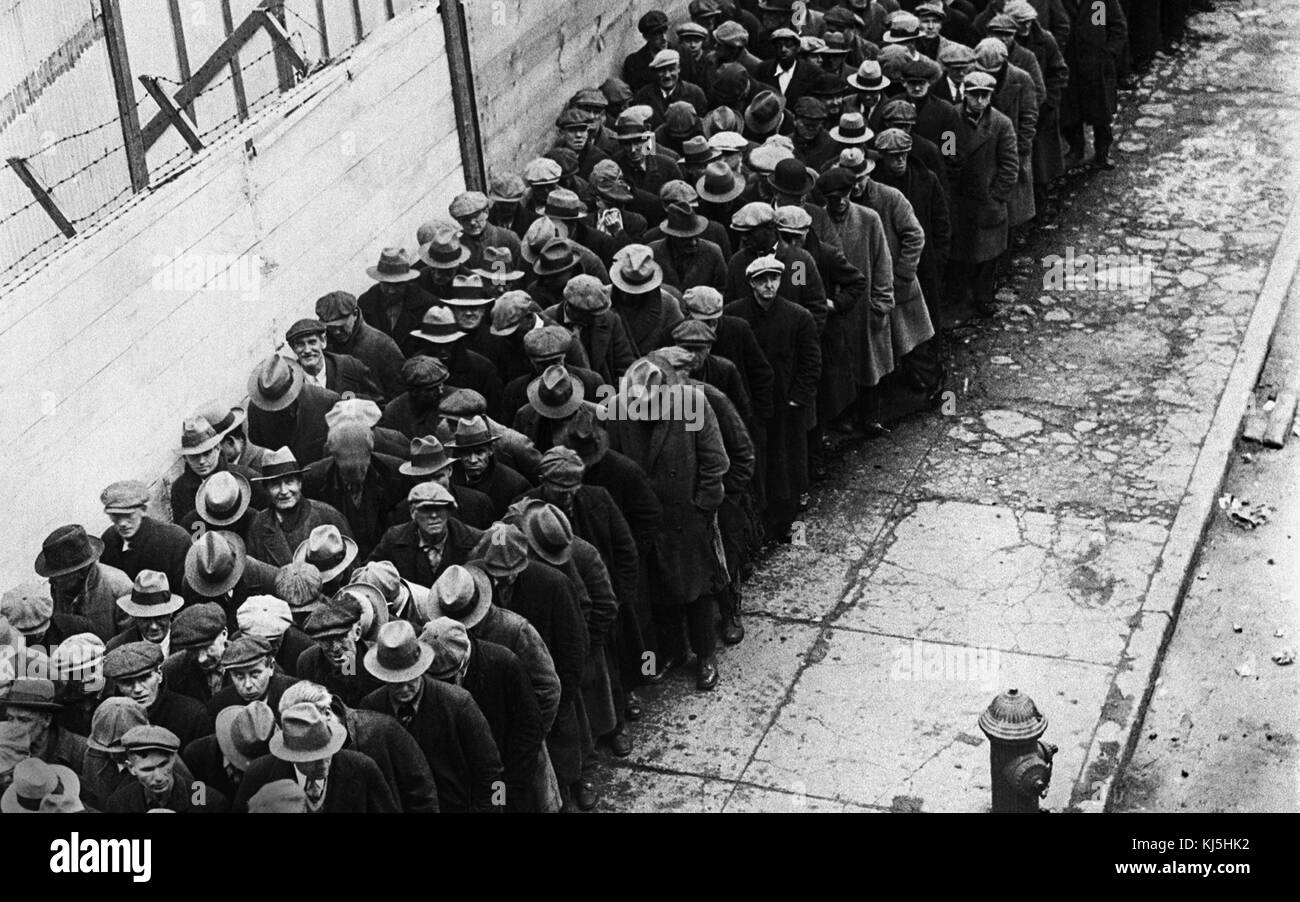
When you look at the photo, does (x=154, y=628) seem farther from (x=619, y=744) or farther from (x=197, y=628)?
(x=619, y=744)

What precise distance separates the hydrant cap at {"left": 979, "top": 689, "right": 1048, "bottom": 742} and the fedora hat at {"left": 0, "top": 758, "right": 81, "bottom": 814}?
3.76m

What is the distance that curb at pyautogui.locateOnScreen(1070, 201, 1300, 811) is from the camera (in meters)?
9.37

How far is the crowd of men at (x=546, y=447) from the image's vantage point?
25.5 feet

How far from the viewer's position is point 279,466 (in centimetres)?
910

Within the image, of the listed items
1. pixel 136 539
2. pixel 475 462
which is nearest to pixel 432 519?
pixel 475 462

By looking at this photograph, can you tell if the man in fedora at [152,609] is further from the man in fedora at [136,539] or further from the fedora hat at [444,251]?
the fedora hat at [444,251]

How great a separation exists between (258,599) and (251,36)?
4.52 meters

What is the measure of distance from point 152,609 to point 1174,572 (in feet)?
18.2

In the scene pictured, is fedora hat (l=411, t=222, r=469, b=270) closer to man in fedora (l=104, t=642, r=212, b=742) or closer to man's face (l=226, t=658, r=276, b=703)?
man in fedora (l=104, t=642, r=212, b=742)

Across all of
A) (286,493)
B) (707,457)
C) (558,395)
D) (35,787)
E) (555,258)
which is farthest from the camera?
(555,258)

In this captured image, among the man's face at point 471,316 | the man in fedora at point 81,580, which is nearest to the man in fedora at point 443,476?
the man in fedora at point 81,580

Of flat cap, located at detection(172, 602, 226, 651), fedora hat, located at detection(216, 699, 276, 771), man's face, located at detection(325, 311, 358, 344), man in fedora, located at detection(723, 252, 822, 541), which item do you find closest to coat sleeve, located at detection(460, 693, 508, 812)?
fedora hat, located at detection(216, 699, 276, 771)
